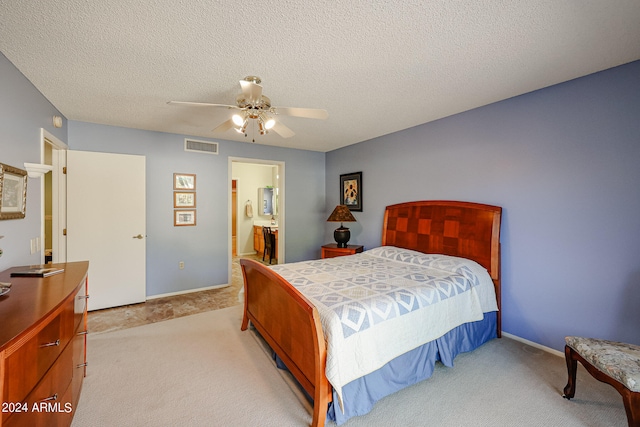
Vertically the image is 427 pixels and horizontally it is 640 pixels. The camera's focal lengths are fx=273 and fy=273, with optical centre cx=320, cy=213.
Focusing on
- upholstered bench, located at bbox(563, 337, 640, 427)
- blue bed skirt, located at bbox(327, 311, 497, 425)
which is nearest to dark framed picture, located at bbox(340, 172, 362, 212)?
blue bed skirt, located at bbox(327, 311, 497, 425)

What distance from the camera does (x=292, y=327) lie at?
201 centimetres

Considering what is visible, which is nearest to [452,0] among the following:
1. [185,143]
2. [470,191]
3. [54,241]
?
[470,191]

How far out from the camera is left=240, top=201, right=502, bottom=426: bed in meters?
1.67

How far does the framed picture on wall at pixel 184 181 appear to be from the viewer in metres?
4.13

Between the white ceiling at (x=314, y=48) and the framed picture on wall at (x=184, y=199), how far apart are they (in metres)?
1.51

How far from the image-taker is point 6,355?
0.91 metres

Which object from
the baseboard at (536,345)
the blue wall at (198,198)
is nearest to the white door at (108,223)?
the blue wall at (198,198)

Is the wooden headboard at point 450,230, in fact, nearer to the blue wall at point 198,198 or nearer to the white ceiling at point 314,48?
the white ceiling at point 314,48

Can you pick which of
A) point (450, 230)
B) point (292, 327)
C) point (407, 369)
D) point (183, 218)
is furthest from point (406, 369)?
point (183, 218)

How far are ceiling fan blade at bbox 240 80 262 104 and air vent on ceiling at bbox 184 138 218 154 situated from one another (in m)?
2.55

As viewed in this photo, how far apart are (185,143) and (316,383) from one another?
3862 millimetres

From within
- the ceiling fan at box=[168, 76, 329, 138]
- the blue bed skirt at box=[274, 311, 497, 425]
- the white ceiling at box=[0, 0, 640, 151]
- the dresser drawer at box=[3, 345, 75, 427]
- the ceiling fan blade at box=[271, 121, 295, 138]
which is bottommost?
the blue bed skirt at box=[274, 311, 497, 425]

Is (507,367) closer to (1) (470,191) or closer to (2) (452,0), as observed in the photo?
(1) (470,191)

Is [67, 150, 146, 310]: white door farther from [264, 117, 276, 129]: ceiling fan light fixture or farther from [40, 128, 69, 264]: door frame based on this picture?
[264, 117, 276, 129]: ceiling fan light fixture
